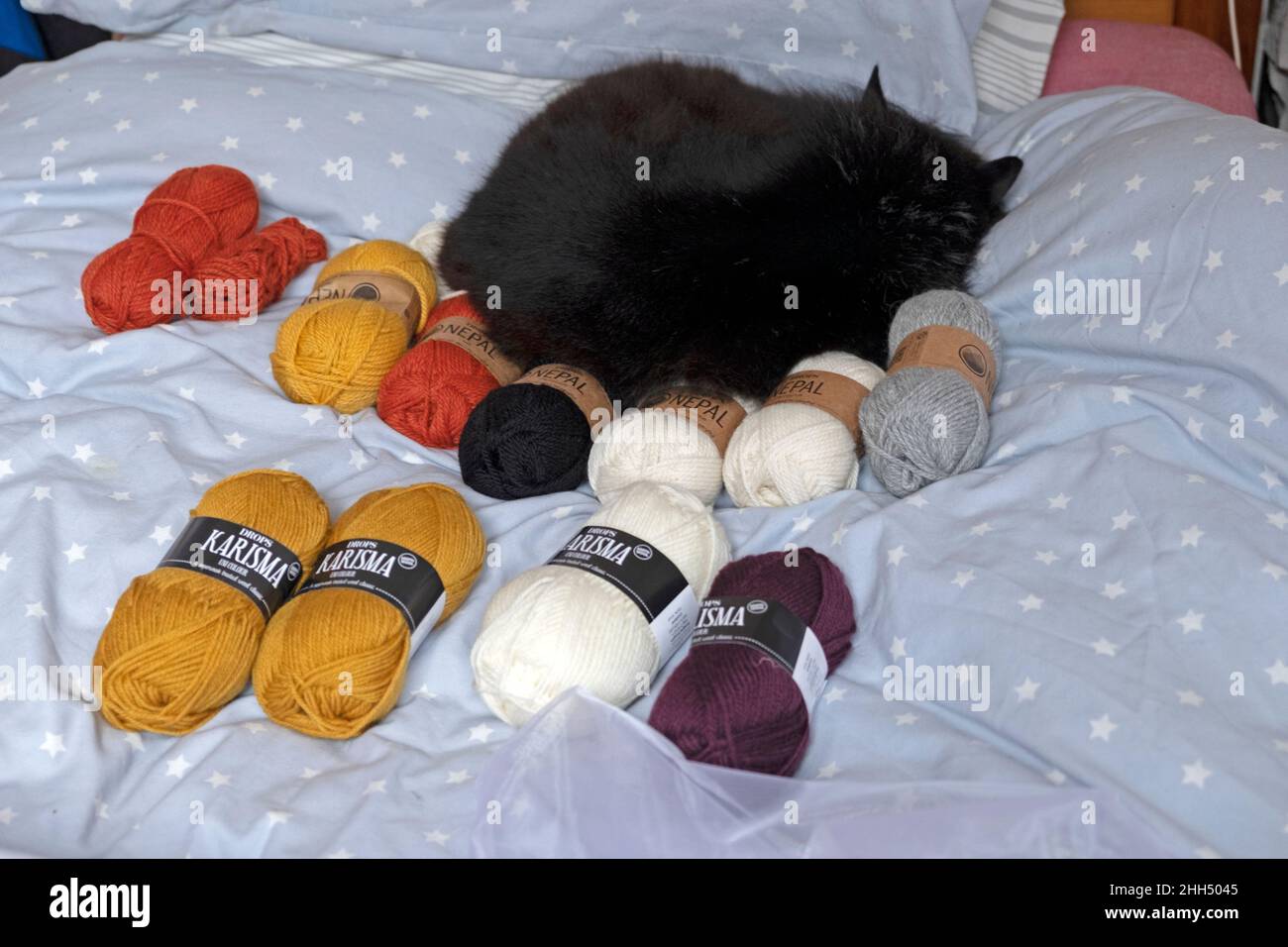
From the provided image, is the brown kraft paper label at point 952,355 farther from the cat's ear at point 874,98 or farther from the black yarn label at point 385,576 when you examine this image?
the black yarn label at point 385,576

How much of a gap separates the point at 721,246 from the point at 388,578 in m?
0.47

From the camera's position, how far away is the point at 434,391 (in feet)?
3.77

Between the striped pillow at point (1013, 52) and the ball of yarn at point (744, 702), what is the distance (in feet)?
3.27

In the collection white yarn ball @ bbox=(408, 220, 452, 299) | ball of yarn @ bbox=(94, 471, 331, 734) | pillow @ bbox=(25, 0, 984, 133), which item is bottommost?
ball of yarn @ bbox=(94, 471, 331, 734)

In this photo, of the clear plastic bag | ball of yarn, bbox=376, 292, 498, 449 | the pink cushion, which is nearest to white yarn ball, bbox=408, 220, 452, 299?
ball of yarn, bbox=376, 292, 498, 449

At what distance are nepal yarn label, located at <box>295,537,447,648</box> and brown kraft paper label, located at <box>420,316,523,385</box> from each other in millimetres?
317

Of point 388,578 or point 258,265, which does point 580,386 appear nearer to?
point 388,578

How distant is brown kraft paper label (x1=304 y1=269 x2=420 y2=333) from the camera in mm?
1272

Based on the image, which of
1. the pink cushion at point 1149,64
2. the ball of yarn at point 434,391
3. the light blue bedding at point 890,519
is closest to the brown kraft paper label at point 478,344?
the ball of yarn at point 434,391

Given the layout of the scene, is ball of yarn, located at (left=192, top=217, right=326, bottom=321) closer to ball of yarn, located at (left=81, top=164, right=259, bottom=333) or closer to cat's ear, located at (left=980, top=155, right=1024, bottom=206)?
ball of yarn, located at (left=81, top=164, right=259, bottom=333)

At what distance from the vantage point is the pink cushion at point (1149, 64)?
5.27 feet

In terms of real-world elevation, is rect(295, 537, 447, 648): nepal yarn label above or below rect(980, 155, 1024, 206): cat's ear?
below

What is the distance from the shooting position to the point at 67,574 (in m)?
0.99

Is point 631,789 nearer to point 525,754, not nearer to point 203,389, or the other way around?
point 525,754
